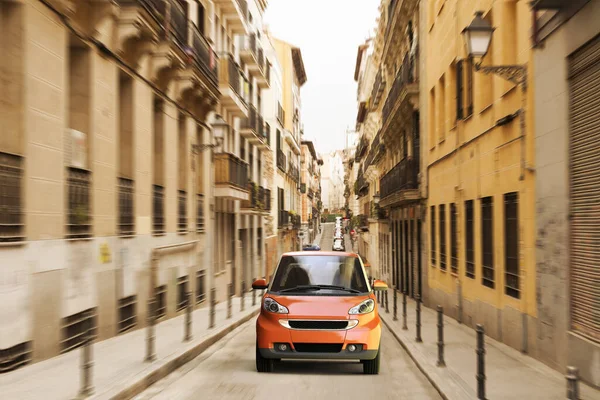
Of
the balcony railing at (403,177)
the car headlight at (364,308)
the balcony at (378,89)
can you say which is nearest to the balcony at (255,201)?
the balcony railing at (403,177)

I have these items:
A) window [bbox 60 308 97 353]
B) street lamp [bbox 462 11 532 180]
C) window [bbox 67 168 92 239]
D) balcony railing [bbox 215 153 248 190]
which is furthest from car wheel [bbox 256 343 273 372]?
balcony railing [bbox 215 153 248 190]

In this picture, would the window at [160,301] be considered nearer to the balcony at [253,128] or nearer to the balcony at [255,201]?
the balcony at [255,201]

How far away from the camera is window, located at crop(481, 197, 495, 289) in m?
14.4

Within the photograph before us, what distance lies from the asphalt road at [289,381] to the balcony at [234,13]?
17546 millimetres

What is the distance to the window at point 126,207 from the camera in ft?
45.2

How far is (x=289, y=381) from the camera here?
8.92 metres

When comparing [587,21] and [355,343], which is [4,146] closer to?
[355,343]

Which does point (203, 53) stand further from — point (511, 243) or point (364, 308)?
point (364, 308)

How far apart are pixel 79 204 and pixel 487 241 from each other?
8441 mm

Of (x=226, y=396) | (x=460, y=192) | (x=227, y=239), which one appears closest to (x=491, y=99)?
(x=460, y=192)

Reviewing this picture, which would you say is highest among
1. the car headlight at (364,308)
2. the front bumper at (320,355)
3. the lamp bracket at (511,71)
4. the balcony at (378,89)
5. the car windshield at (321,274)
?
the balcony at (378,89)

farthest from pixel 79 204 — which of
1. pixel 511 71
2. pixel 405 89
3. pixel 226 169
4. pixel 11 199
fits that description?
pixel 405 89

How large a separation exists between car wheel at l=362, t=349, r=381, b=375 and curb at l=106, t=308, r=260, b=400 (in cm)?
268

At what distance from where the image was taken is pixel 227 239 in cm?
2764
